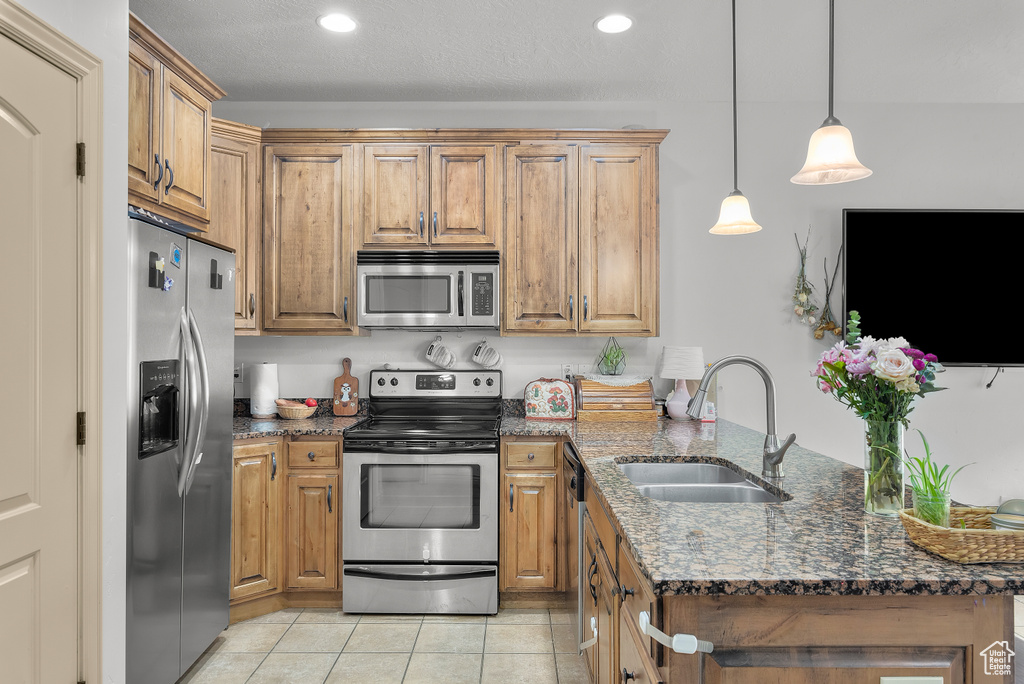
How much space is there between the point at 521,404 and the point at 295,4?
7.39 ft

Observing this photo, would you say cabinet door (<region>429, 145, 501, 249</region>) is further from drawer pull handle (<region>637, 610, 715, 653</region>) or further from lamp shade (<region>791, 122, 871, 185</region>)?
drawer pull handle (<region>637, 610, 715, 653</region>)

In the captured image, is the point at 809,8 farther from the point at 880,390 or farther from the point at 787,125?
the point at 880,390

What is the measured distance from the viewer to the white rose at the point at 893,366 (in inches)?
51.1

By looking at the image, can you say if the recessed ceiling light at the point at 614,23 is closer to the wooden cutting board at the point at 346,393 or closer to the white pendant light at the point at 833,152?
the white pendant light at the point at 833,152

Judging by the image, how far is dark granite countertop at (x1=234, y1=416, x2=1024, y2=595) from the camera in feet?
3.29

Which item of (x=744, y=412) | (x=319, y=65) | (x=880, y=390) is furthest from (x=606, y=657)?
(x=319, y=65)

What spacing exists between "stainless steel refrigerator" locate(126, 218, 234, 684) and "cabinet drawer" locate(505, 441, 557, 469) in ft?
4.18

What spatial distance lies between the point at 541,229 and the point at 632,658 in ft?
7.43

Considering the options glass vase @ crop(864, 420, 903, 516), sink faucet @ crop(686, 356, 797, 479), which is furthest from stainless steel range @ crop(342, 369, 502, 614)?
glass vase @ crop(864, 420, 903, 516)

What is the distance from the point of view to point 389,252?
10.4 ft

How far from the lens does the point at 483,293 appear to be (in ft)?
10.3

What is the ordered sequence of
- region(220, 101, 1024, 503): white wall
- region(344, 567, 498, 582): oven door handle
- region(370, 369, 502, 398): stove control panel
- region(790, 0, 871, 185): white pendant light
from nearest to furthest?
region(790, 0, 871, 185): white pendant light < region(344, 567, 498, 582): oven door handle < region(370, 369, 502, 398): stove control panel < region(220, 101, 1024, 503): white wall
